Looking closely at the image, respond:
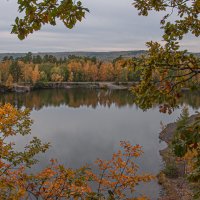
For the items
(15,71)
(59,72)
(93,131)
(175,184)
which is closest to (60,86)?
(59,72)

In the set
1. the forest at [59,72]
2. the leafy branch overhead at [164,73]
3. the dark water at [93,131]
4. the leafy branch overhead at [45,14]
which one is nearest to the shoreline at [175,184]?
the dark water at [93,131]

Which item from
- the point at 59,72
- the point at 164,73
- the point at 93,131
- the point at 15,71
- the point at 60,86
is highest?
the point at 164,73

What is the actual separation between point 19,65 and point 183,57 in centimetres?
13371

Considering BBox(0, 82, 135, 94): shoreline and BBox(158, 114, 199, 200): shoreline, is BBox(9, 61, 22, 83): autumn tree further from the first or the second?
BBox(158, 114, 199, 200): shoreline

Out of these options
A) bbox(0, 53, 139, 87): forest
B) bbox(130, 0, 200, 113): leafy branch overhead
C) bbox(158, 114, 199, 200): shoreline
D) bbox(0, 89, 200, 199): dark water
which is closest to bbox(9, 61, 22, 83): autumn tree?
bbox(0, 53, 139, 87): forest

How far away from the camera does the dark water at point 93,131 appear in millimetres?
36062

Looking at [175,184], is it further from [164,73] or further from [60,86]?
[60,86]

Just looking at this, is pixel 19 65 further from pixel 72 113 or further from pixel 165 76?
pixel 165 76

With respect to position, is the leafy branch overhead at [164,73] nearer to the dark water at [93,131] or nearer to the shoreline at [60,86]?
the dark water at [93,131]

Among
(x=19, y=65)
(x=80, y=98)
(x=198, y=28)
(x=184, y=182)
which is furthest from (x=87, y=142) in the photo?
(x=19, y=65)

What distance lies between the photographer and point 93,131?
50.9 m

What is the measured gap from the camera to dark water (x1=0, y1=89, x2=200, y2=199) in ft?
118

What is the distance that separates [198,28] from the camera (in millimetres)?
6824

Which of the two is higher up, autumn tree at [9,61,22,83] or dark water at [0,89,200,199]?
autumn tree at [9,61,22,83]
